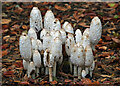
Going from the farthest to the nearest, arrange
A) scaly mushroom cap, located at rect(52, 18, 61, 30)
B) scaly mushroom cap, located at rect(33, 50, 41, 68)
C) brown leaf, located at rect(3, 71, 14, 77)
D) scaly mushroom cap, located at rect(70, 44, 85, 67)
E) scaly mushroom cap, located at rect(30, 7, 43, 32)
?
brown leaf, located at rect(3, 71, 14, 77)
scaly mushroom cap, located at rect(30, 7, 43, 32)
scaly mushroom cap, located at rect(52, 18, 61, 30)
scaly mushroom cap, located at rect(33, 50, 41, 68)
scaly mushroom cap, located at rect(70, 44, 85, 67)

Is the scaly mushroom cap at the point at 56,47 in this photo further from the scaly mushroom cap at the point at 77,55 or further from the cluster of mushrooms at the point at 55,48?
the scaly mushroom cap at the point at 77,55

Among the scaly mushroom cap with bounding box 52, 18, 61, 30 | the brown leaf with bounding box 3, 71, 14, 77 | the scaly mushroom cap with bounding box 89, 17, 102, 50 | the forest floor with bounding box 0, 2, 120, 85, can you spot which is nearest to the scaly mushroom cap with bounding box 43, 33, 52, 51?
the scaly mushroom cap with bounding box 52, 18, 61, 30

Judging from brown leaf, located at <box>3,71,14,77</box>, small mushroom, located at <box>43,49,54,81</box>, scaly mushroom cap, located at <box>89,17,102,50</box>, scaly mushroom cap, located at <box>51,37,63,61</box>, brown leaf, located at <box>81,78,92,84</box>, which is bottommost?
brown leaf, located at <box>81,78,92,84</box>

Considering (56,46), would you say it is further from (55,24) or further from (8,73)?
(8,73)

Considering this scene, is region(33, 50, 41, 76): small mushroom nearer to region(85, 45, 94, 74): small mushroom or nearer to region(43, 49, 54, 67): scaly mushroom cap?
region(43, 49, 54, 67): scaly mushroom cap

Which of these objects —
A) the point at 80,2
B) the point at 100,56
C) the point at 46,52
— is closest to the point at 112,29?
the point at 100,56

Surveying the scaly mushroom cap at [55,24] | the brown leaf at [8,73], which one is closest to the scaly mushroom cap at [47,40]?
the scaly mushroom cap at [55,24]

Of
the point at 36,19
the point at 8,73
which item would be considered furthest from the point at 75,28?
the point at 8,73
